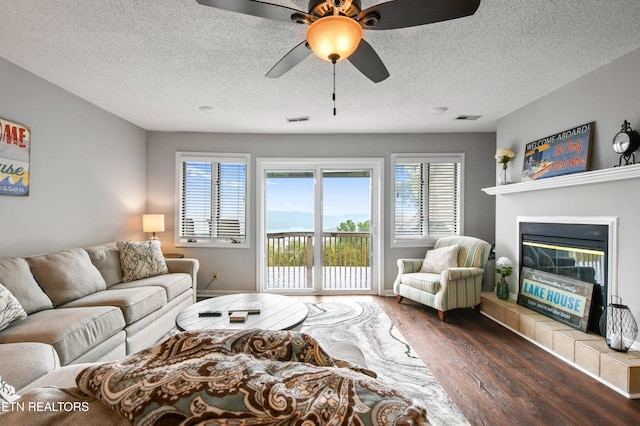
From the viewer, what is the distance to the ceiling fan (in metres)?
1.44

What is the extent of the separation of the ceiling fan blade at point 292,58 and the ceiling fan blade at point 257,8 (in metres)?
0.22

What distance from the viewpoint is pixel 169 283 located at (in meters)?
3.19

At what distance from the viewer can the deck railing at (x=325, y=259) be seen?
16.3 feet

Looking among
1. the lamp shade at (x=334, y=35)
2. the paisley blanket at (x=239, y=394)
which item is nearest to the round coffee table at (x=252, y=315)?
the paisley blanket at (x=239, y=394)

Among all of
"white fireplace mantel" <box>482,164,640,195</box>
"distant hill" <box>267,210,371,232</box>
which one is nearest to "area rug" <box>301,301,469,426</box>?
"distant hill" <box>267,210,371,232</box>

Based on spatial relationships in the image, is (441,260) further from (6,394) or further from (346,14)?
(6,394)

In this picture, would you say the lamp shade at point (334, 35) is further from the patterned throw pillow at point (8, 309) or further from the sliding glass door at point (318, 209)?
the sliding glass door at point (318, 209)

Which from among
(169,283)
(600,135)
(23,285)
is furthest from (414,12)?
(169,283)

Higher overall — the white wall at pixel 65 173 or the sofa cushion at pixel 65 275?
the white wall at pixel 65 173

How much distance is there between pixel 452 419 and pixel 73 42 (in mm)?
3782

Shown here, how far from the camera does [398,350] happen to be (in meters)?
Answer: 2.76

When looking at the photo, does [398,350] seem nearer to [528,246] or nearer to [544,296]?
[544,296]

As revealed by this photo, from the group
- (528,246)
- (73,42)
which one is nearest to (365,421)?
(73,42)

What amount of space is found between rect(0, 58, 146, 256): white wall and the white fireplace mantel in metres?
4.99
